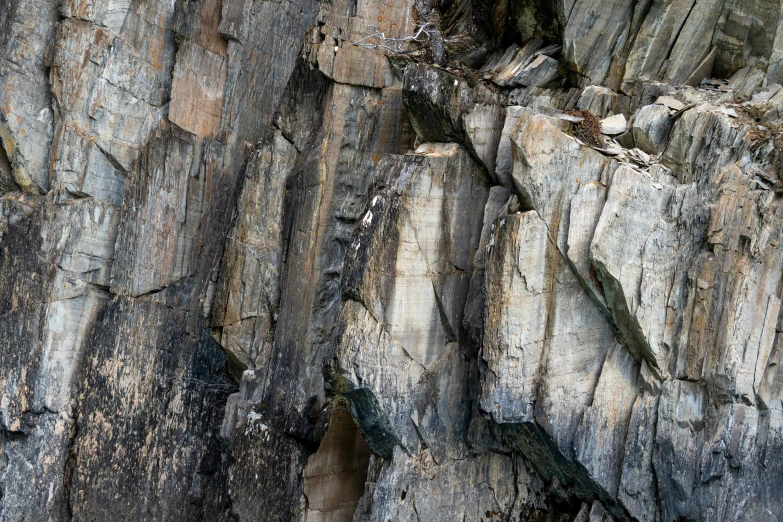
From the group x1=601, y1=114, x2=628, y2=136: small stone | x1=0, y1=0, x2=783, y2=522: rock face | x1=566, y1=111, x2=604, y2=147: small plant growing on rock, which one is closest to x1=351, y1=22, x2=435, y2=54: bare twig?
x1=0, y1=0, x2=783, y2=522: rock face

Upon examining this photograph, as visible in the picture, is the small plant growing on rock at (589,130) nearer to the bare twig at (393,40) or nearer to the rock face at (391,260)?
the rock face at (391,260)

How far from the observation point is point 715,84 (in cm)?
1457

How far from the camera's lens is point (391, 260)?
1461 centimetres

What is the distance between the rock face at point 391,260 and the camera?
1325 cm

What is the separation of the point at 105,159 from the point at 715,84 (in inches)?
433

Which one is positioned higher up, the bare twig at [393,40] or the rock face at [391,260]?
the bare twig at [393,40]

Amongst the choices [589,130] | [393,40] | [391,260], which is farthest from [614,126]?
[393,40]

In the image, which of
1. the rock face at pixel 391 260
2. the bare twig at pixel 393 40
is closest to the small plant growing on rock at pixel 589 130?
the rock face at pixel 391 260

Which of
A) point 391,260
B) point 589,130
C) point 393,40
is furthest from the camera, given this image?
point 393,40

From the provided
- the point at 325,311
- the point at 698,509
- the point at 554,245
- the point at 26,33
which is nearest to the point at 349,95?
the point at 325,311

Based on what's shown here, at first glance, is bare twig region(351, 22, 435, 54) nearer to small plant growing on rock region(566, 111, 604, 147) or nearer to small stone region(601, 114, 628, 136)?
small plant growing on rock region(566, 111, 604, 147)

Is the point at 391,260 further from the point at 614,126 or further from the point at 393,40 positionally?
the point at 393,40

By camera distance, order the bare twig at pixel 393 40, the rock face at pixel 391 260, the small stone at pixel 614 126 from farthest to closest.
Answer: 1. the bare twig at pixel 393 40
2. the small stone at pixel 614 126
3. the rock face at pixel 391 260

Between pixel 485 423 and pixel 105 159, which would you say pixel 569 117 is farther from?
pixel 105 159
